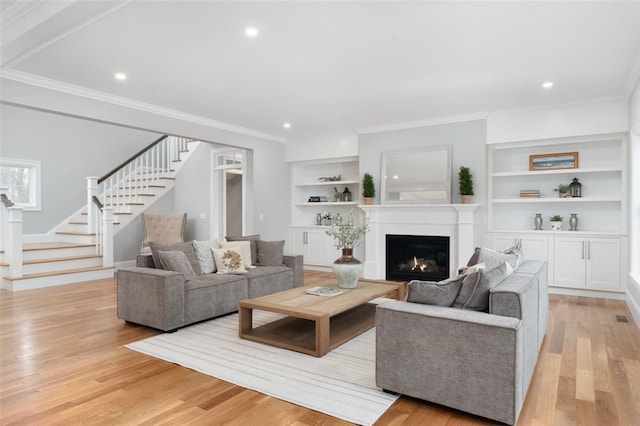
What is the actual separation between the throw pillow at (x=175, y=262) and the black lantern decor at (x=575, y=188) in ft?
17.4

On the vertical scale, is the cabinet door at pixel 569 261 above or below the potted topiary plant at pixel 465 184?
below

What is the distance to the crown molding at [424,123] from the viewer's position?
233 inches

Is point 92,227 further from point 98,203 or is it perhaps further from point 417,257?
point 417,257

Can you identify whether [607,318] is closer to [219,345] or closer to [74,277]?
[219,345]

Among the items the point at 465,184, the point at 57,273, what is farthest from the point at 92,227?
the point at 465,184

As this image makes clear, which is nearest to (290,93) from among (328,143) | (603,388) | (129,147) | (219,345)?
(328,143)

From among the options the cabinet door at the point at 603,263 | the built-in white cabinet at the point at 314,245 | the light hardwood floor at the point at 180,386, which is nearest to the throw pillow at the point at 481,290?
the light hardwood floor at the point at 180,386

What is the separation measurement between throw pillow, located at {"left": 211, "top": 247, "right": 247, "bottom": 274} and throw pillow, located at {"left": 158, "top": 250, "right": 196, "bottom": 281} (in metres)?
0.48

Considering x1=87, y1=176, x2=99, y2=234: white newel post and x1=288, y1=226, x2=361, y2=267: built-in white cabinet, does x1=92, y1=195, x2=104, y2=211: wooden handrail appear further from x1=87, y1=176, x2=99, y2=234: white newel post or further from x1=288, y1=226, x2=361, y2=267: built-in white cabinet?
x1=288, y1=226, x2=361, y2=267: built-in white cabinet

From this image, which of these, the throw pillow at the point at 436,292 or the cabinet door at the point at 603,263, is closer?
the throw pillow at the point at 436,292

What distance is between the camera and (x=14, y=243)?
5832mm

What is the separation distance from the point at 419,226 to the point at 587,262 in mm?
2327

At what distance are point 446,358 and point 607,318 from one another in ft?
10.7

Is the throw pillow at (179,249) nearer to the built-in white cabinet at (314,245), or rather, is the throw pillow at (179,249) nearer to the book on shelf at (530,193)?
the built-in white cabinet at (314,245)
